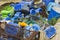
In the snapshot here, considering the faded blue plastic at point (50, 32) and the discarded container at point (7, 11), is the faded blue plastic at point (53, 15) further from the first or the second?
the discarded container at point (7, 11)

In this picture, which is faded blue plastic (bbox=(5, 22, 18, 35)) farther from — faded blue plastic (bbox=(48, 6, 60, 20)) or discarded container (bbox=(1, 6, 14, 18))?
faded blue plastic (bbox=(48, 6, 60, 20))

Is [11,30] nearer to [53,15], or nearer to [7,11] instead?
[7,11]

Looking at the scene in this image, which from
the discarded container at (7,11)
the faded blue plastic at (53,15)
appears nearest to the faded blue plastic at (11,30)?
the discarded container at (7,11)

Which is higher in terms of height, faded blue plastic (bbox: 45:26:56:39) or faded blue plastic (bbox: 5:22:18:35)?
faded blue plastic (bbox: 5:22:18:35)

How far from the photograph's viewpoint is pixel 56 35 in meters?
2.71

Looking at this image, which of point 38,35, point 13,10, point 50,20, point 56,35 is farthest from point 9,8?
point 38,35

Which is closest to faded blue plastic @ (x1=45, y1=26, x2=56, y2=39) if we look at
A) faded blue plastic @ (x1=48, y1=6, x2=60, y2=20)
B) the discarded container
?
faded blue plastic @ (x1=48, y1=6, x2=60, y2=20)

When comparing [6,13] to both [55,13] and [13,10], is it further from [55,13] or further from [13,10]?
[55,13]

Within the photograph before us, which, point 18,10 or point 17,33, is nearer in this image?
point 17,33

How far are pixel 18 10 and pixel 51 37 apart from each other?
2.42 feet

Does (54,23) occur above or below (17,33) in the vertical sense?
below

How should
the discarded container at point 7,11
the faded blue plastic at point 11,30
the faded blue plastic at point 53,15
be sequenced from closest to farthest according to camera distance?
the faded blue plastic at point 11,30 → the discarded container at point 7,11 → the faded blue plastic at point 53,15

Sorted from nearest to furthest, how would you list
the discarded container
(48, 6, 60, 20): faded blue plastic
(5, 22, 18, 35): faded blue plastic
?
(5, 22, 18, 35): faded blue plastic < the discarded container < (48, 6, 60, 20): faded blue plastic

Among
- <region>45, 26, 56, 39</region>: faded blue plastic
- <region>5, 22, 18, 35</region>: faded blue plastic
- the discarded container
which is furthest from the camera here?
the discarded container
